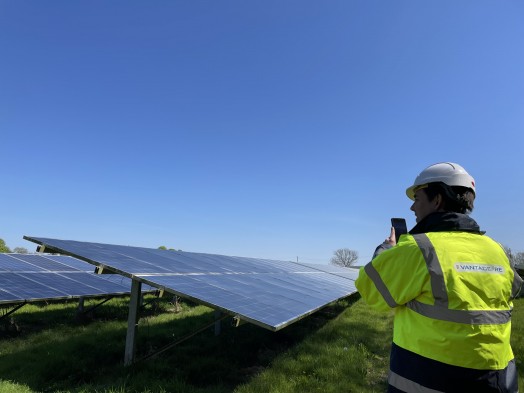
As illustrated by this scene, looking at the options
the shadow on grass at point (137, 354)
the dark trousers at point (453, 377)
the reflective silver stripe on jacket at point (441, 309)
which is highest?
the reflective silver stripe on jacket at point (441, 309)

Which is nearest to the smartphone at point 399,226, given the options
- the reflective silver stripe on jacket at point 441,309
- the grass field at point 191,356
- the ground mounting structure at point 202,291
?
the reflective silver stripe on jacket at point 441,309

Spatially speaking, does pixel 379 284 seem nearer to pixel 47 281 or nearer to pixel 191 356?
pixel 191 356

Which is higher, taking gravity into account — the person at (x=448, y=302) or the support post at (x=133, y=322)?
the person at (x=448, y=302)

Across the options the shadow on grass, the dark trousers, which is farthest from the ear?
the shadow on grass

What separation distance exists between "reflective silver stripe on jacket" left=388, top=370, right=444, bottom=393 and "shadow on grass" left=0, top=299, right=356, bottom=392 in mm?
3805

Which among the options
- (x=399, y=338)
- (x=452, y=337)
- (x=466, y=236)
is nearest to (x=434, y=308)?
(x=452, y=337)

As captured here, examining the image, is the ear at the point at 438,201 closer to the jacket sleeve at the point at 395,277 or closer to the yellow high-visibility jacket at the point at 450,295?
the yellow high-visibility jacket at the point at 450,295

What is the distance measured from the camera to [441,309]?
1.89m

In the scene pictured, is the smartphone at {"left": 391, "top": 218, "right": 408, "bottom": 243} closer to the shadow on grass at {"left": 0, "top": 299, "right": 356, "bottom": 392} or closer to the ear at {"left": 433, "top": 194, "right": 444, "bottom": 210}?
the ear at {"left": 433, "top": 194, "right": 444, "bottom": 210}

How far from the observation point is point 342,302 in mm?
15609

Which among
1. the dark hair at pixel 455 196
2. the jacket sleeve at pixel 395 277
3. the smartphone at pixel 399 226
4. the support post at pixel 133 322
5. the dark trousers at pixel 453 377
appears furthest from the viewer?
the support post at pixel 133 322

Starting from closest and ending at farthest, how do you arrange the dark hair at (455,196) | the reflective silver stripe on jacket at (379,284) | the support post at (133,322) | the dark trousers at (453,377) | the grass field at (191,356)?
the dark trousers at (453,377) < the reflective silver stripe on jacket at (379,284) < the dark hair at (455,196) < the grass field at (191,356) < the support post at (133,322)

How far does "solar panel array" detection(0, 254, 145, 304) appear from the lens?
9.08 metres

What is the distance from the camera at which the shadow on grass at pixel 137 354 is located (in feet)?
18.1
